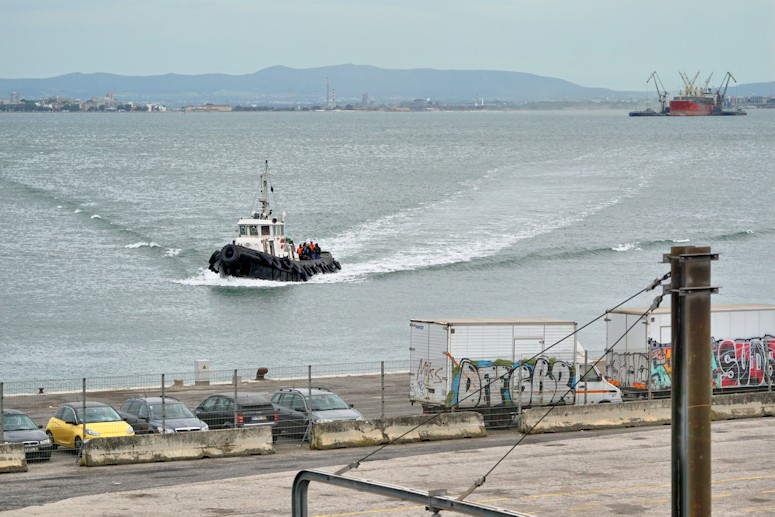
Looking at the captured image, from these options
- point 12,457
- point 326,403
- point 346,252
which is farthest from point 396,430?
point 346,252

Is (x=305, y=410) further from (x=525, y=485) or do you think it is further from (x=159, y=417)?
(x=525, y=485)

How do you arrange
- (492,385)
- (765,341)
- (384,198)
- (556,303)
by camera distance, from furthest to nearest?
(384,198), (556,303), (765,341), (492,385)

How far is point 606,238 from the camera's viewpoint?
3381 inches

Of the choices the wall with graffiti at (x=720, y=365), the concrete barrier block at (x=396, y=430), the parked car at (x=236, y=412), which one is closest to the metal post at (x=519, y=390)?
the concrete barrier block at (x=396, y=430)

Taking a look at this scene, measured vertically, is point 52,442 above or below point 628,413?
below

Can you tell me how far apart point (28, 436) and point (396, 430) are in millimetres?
7074

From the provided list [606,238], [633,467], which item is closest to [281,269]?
[606,238]

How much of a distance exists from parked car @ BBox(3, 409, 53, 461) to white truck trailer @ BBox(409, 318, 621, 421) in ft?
26.8

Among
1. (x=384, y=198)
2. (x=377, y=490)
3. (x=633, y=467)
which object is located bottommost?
(x=633, y=467)

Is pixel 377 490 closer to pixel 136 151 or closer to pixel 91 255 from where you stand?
pixel 91 255

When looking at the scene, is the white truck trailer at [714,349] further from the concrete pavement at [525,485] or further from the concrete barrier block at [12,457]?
the concrete barrier block at [12,457]

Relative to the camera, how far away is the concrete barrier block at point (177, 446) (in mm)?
25062

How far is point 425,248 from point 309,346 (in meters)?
26.6

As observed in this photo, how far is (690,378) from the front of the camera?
1301 centimetres
